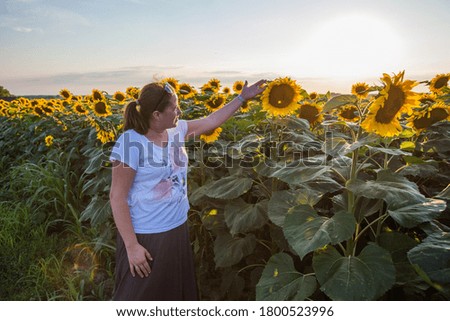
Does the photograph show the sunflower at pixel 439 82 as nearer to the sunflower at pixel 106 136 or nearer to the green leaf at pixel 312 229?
the green leaf at pixel 312 229

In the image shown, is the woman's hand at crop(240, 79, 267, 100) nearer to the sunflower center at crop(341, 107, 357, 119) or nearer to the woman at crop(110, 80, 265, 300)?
the woman at crop(110, 80, 265, 300)

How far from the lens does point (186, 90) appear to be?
5605 millimetres

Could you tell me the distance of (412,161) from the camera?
8.21ft

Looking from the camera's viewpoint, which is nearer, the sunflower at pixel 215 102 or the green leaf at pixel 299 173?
the green leaf at pixel 299 173

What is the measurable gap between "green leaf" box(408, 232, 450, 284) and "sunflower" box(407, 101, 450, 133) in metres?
1.49

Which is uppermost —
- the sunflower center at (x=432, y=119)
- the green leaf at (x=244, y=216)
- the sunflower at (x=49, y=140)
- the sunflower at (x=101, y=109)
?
the sunflower center at (x=432, y=119)

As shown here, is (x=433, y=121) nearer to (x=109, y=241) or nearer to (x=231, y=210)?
(x=231, y=210)

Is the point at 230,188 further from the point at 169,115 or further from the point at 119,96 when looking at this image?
the point at 119,96

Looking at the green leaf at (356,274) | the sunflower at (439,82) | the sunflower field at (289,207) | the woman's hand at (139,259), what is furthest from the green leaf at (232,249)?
the sunflower at (439,82)

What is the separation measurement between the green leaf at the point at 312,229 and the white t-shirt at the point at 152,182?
738 millimetres

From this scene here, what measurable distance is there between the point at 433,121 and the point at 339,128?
0.96 m

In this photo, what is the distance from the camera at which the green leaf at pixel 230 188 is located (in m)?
2.46

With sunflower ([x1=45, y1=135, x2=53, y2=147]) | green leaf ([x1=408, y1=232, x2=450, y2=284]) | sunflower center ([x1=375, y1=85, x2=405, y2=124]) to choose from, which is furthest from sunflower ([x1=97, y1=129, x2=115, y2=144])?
green leaf ([x1=408, y1=232, x2=450, y2=284])

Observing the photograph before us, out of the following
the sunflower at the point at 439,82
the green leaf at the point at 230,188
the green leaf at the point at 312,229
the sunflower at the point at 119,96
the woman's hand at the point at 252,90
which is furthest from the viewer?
the sunflower at the point at 119,96
